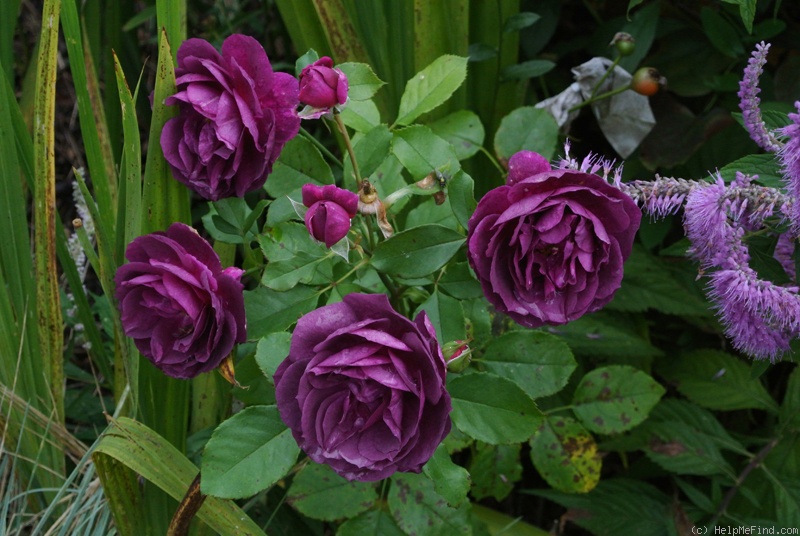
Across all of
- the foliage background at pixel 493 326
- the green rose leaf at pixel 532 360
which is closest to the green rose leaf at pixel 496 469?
the foliage background at pixel 493 326

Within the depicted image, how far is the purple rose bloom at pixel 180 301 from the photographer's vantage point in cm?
69

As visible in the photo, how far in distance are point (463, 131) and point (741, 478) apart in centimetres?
66

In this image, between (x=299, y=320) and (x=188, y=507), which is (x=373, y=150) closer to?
(x=299, y=320)

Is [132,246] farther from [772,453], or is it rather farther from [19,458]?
[772,453]

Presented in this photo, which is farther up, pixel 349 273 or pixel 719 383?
pixel 349 273

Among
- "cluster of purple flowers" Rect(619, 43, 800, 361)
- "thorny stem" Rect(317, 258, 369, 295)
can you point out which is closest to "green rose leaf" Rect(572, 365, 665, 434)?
"cluster of purple flowers" Rect(619, 43, 800, 361)

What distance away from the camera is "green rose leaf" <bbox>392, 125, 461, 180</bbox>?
818 mm

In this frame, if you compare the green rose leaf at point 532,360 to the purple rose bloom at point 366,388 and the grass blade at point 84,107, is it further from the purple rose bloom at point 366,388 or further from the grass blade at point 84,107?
the grass blade at point 84,107

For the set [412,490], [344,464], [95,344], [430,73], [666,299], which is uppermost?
[430,73]

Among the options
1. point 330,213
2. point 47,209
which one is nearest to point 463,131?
point 330,213

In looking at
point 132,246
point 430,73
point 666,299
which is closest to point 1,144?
point 132,246

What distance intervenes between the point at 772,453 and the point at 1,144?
1.17 m

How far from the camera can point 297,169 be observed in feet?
2.87

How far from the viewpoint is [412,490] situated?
3.01 feet
